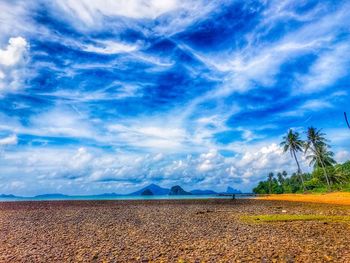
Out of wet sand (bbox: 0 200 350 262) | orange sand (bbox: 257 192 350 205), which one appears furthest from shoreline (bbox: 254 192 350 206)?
wet sand (bbox: 0 200 350 262)

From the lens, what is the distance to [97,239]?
1546 cm

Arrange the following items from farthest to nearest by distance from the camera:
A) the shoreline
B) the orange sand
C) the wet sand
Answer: the orange sand < the shoreline < the wet sand

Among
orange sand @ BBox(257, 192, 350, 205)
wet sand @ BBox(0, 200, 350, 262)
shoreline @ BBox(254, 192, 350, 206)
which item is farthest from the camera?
orange sand @ BBox(257, 192, 350, 205)

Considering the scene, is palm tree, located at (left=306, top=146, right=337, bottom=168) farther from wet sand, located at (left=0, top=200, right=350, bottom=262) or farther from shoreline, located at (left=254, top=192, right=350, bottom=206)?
wet sand, located at (left=0, top=200, right=350, bottom=262)

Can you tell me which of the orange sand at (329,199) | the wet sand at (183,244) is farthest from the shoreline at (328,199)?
the wet sand at (183,244)

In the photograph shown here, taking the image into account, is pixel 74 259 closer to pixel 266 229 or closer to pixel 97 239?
pixel 97 239

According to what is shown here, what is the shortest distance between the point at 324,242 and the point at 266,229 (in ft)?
14.3

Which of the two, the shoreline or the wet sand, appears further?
the shoreline

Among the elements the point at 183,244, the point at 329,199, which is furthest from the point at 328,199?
the point at 183,244

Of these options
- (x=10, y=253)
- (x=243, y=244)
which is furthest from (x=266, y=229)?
(x=10, y=253)

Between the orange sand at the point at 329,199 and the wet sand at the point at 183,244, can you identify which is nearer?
the wet sand at the point at 183,244

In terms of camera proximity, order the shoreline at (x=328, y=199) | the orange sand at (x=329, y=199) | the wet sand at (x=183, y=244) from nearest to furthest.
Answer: the wet sand at (x=183, y=244)
the shoreline at (x=328, y=199)
the orange sand at (x=329, y=199)

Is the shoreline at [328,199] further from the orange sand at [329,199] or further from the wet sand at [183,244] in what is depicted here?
the wet sand at [183,244]

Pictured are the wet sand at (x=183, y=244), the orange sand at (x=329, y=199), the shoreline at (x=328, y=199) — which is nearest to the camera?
the wet sand at (x=183, y=244)
